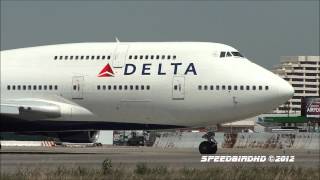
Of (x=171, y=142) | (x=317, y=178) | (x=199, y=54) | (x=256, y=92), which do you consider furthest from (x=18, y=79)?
(x=317, y=178)

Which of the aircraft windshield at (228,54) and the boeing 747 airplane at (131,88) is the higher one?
the aircraft windshield at (228,54)

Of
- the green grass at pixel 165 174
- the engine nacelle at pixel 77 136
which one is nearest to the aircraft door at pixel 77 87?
the engine nacelle at pixel 77 136

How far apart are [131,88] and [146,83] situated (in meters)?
0.89

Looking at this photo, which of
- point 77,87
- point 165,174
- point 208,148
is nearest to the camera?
point 165,174

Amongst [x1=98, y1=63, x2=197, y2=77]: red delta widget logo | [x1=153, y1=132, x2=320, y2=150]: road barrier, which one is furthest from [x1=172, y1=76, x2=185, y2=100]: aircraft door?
[x1=153, y1=132, x2=320, y2=150]: road barrier

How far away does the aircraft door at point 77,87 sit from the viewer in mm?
42375

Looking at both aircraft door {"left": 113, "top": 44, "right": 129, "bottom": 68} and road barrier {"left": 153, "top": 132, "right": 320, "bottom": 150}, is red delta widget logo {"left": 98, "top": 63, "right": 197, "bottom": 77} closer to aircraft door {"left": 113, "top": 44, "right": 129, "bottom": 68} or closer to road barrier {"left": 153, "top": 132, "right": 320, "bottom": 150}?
aircraft door {"left": 113, "top": 44, "right": 129, "bottom": 68}

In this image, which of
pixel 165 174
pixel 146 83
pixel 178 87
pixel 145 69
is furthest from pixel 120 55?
pixel 165 174

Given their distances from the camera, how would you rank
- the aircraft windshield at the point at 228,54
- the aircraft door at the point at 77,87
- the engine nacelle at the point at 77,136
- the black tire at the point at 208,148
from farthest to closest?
the engine nacelle at the point at 77,136, the aircraft door at the point at 77,87, the aircraft windshield at the point at 228,54, the black tire at the point at 208,148

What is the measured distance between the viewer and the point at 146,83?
4125cm

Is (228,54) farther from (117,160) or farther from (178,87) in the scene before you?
(117,160)

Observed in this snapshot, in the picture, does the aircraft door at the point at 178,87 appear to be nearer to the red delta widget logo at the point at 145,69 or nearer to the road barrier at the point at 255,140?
the red delta widget logo at the point at 145,69

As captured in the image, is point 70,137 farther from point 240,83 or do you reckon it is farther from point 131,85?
point 240,83

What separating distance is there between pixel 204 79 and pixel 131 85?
3914 millimetres
